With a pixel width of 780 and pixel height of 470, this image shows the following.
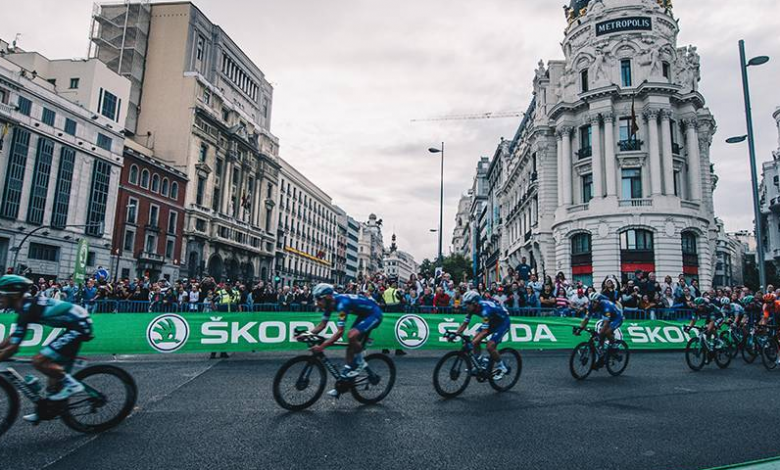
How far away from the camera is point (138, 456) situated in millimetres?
4887

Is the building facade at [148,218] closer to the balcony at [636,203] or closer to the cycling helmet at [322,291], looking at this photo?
the balcony at [636,203]

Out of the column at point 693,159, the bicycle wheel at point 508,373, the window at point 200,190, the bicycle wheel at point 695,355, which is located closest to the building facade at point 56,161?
the window at point 200,190

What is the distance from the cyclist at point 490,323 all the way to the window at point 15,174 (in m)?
41.0

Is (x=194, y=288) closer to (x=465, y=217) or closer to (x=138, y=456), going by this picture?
(x=138, y=456)

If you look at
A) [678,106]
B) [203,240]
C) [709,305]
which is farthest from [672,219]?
[203,240]

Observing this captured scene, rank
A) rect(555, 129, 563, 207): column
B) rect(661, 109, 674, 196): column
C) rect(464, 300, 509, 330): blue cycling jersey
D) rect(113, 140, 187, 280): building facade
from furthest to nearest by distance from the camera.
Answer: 1. rect(113, 140, 187, 280): building facade
2. rect(555, 129, 563, 207): column
3. rect(661, 109, 674, 196): column
4. rect(464, 300, 509, 330): blue cycling jersey

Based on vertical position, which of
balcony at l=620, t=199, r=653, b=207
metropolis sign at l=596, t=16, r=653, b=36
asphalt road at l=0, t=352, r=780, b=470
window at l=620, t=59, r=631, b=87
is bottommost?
asphalt road at l=0, t=352, r=780, b=470

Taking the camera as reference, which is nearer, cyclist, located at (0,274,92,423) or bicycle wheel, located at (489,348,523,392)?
cyclist, located at (0,274,92,423)

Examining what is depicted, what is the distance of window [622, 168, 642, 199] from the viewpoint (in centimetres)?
3556

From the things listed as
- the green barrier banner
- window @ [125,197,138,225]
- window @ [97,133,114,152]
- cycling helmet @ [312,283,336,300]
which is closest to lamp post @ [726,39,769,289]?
the green barrier banner

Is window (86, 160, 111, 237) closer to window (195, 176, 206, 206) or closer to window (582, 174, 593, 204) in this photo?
window (195, 176, 206, 206)

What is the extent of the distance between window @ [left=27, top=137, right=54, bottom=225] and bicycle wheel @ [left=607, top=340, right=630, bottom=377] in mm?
43166

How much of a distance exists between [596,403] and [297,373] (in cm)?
469

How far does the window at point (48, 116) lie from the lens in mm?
39219
